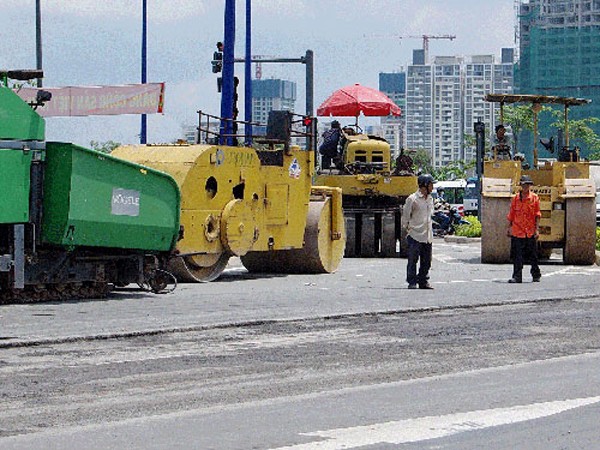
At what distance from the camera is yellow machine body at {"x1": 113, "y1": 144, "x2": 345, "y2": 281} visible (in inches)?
887

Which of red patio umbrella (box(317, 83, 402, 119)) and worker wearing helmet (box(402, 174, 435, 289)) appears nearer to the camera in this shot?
worker wearing helmet (box(402, 174, 435, 289))

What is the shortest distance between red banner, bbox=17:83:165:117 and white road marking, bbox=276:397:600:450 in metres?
27.0

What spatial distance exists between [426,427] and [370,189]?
83.4ft

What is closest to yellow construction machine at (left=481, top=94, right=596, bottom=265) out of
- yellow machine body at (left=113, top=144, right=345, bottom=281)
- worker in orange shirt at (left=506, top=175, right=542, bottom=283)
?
yellow machine body at (left=113, top=144, right=345, bottom=281)

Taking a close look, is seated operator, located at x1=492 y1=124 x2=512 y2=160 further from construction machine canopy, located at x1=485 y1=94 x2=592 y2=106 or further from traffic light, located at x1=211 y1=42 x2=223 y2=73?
traffic light, located at x1=211 y1=42 x2=223 y2=73

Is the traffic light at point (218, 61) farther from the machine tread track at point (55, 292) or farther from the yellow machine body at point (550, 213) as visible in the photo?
the machine tread track at point (55, 292)

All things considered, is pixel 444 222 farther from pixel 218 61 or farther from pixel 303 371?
pixel 303 371

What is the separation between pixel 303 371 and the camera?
1142cm

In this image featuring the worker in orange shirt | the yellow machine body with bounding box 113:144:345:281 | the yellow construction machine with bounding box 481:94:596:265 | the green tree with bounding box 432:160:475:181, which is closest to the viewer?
the yellow machine body with bounding box 113:144:345:281

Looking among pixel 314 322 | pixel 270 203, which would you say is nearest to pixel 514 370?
pixel 314 322

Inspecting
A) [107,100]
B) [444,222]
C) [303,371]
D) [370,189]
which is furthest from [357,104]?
[303,371]

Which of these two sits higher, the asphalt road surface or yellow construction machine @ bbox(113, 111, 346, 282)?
yellow construction machine @ bbox(113, 111, 346, 282)

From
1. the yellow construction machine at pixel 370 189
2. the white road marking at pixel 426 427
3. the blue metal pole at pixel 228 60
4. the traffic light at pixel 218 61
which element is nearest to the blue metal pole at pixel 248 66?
the traffic light at pixel 218 61

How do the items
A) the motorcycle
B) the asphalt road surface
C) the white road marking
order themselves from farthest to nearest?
the motorcycle, the asphalt road surface, the white road marking
